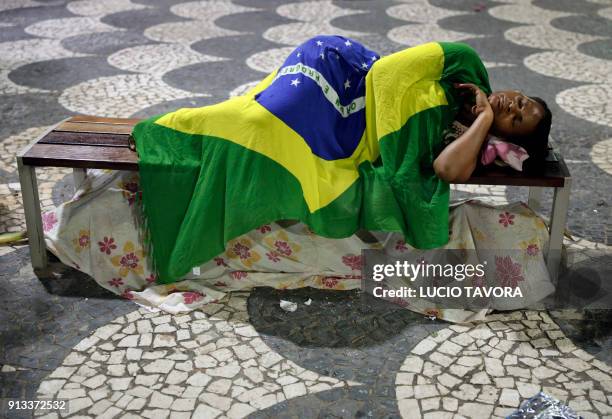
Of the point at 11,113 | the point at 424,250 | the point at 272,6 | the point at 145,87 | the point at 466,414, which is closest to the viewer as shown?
the point at 466,414

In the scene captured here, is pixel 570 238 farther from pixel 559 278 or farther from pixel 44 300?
pixel 44 300

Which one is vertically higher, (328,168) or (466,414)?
(328,168)

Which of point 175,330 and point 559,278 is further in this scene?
point 559,278

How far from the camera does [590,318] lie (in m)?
3.11

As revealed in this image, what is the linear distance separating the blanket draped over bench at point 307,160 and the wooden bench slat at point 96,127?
0.24 metres

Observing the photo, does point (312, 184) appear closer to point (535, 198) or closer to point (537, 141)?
point (537, 141)

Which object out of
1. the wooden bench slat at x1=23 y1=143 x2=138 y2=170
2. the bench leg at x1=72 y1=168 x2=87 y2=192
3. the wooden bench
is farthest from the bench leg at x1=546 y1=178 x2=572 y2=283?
the bench leg at x1=72 y1=168 x2=87 y2=192

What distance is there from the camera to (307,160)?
307cm

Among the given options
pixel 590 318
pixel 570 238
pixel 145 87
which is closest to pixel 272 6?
pixel 145 87

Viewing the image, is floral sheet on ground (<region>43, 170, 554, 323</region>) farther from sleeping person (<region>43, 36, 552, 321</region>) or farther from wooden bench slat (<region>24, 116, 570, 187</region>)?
wooden bench slat (<region>24, 116, 570, 187</region>)

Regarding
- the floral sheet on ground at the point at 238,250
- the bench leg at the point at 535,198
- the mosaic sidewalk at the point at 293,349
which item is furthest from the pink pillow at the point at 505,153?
the mosaic sidewalk at the point at 293,349

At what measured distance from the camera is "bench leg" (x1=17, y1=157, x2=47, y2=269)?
126 inches

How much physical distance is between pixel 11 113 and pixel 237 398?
338 cm

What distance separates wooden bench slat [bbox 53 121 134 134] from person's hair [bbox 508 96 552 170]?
1707mm
